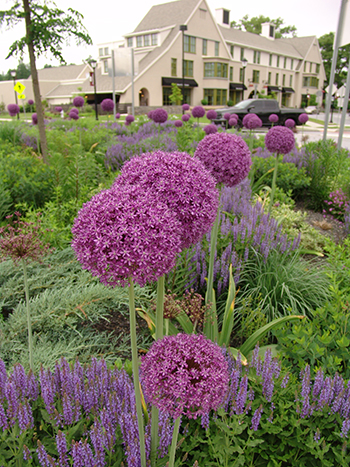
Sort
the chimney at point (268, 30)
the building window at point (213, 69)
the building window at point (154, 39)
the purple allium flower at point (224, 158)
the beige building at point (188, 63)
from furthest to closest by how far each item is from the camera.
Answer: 1. the chimney at point (268, 30)
2. the building window at point (213, 69)
3. the building window at point (154, 39)
4. the beige building at point (188, 63)
5. the purple allium flower at point (224, 158)

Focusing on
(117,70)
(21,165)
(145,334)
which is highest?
(117,70)

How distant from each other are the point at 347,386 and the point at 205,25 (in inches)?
1940

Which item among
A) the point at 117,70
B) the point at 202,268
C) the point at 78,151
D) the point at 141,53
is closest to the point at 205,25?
the point at 141,53

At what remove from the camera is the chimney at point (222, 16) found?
5228cm

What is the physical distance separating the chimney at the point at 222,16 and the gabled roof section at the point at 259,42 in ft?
5.27

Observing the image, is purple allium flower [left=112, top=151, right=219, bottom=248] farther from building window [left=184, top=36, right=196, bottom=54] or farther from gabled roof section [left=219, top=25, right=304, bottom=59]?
gabled roof section [left=219, top=25, right=304, bottom=59]

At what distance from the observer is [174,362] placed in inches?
54.3

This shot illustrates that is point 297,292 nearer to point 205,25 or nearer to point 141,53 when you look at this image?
point 141,53

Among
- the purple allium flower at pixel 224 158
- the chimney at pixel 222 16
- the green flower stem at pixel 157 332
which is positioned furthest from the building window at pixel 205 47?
the green flower stem at pixel 157 332

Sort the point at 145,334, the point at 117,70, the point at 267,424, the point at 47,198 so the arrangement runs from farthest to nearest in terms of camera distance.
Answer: the point at 117,70 → the point at 47,198 → the point at 145,334 → the point at 267,424

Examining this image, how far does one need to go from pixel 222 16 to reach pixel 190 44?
46.8ft

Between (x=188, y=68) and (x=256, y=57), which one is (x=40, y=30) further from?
(x=256, y=57)

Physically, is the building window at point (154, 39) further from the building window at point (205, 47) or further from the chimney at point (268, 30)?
the chimney at point (268, 30)

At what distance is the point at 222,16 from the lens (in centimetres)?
5300
